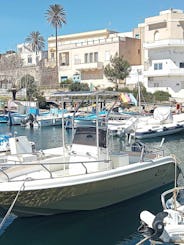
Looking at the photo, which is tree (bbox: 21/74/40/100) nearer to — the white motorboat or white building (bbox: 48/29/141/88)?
white building (bbox: 48/29/141/88)

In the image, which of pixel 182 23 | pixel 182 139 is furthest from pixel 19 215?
pixel 182 23

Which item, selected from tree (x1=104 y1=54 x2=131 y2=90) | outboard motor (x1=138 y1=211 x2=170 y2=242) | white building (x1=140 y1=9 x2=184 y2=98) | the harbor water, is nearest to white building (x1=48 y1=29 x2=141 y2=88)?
tree (x1=104 y1=54 x2=131 y2=90)

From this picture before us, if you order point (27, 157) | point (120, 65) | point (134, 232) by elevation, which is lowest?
point (134, 232)

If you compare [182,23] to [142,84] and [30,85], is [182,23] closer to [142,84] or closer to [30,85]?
[142,84]

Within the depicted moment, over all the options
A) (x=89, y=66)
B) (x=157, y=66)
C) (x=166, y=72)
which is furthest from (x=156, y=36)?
(x=89, y=66)

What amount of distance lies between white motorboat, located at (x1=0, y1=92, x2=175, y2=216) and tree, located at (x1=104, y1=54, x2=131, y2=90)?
164 feet

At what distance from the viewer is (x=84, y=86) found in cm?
6625

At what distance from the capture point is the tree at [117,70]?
6394 cm

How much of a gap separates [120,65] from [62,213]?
176 ft

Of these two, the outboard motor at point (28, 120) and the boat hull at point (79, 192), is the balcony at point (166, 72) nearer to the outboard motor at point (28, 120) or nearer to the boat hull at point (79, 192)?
the outboard motor at point (28, 120)

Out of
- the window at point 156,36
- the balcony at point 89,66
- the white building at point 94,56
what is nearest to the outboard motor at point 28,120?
the white building at point 94,56

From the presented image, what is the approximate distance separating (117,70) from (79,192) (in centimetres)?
5405

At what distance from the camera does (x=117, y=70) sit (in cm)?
6431

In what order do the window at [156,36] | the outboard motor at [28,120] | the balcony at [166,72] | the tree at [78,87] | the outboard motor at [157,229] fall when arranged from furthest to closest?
1. the window at [156,36]
2. the tree at [78,87]
3. the balcony at [166,72]
4. the outboard motor at [28,120]
5. the outboard motor at [157,229]
